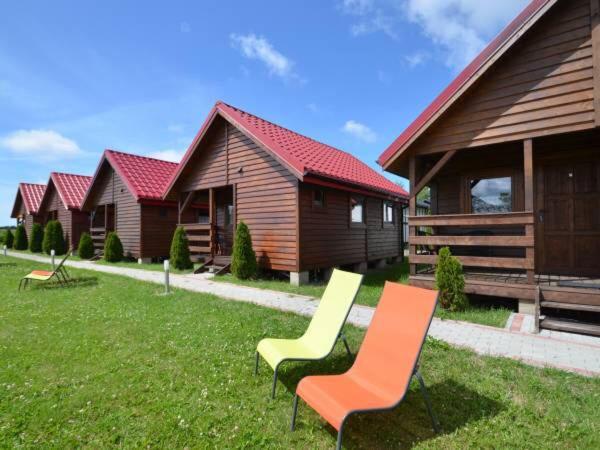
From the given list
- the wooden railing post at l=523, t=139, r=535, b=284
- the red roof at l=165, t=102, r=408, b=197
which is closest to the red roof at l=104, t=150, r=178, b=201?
the red roof at l=165, t=102, r=408, b=197

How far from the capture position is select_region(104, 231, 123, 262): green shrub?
53.1 feet

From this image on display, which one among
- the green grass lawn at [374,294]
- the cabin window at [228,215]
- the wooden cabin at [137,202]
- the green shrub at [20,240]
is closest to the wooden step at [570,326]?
the green grass lawn at [374,294]

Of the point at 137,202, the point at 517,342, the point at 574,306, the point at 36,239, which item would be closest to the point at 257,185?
the point at 137,202

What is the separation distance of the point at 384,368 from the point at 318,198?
817 centimetres

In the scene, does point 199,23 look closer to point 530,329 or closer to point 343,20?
point 343,20

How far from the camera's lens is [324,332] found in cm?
373

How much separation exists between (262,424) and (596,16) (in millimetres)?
8064

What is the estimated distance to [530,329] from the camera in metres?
5.16

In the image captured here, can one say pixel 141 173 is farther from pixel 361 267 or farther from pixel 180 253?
pixel 361 267

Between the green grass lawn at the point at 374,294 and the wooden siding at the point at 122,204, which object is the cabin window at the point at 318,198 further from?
the wooden siding at the point at 122,204

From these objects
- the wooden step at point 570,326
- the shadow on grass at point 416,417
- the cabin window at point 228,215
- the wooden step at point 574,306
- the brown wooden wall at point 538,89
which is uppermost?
the brown wooden wall at point 538,89

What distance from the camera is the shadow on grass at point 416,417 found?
8.68ft

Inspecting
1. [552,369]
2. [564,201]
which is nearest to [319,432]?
[552,369]

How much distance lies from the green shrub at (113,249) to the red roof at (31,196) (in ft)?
48.1
